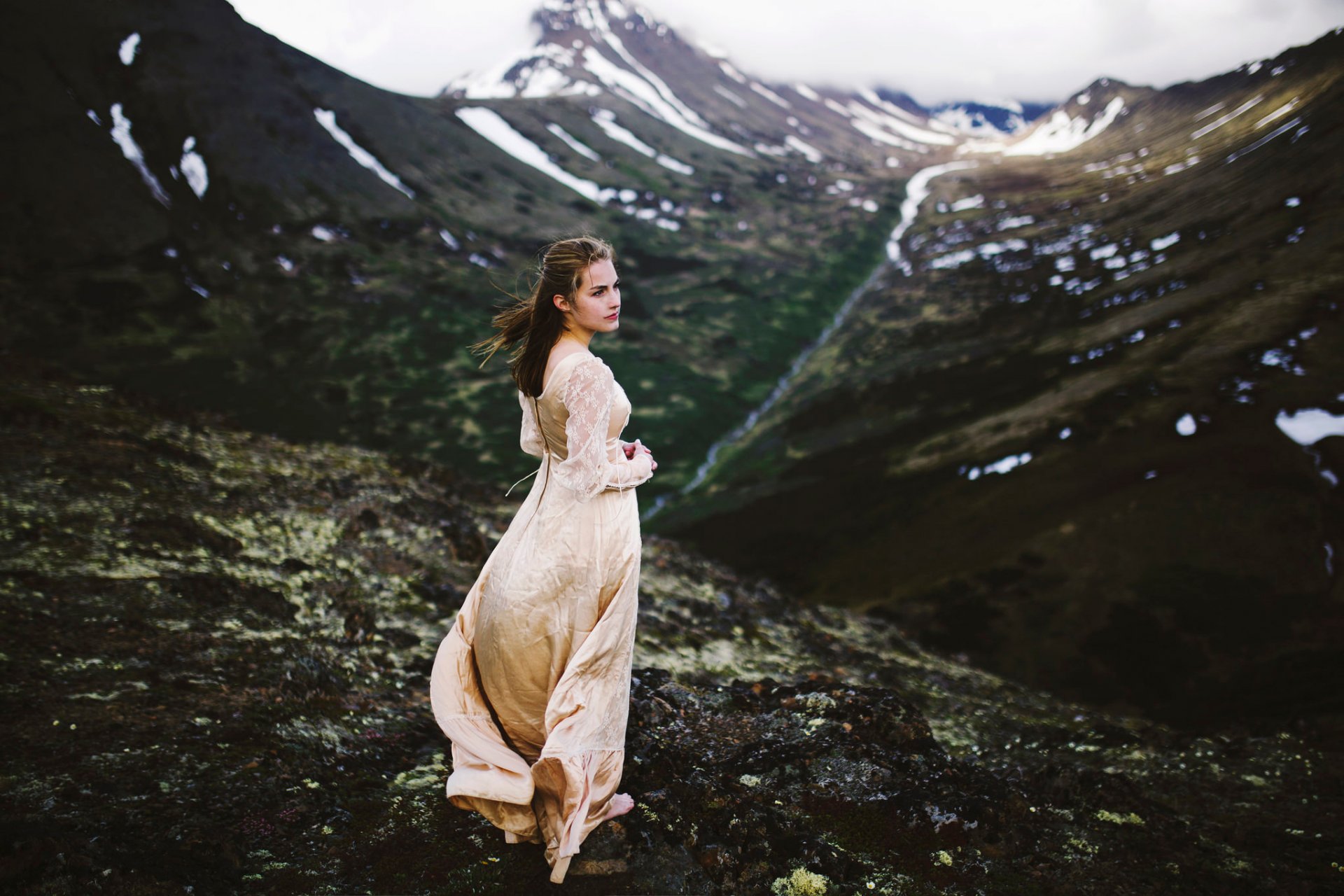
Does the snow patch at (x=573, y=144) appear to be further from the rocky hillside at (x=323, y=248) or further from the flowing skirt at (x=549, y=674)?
the flowing skirt at (x=549, y=674)

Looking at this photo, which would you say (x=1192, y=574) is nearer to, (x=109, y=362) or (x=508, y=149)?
(x=109, y=362)

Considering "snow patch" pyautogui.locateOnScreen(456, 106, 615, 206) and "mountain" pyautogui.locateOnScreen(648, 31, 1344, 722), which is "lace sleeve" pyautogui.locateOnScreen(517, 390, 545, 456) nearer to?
"mountain" pyautogui.locateOnScreen(648, 31, 1344, 722)

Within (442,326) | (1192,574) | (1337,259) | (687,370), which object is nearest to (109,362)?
(442,326)

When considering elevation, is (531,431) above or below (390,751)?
above

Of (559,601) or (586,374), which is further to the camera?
(559,601)

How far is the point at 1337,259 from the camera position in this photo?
52.5m

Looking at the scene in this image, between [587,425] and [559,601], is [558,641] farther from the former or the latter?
[587,425]

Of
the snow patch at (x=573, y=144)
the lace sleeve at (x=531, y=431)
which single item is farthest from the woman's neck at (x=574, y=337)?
the snow patch at (x=573, y=144)

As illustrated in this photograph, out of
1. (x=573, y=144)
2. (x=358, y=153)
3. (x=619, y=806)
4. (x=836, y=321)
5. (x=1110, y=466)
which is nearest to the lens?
(x=619, y=806)

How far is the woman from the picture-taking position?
6.57m

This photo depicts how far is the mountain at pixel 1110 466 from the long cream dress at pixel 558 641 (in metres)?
23.0

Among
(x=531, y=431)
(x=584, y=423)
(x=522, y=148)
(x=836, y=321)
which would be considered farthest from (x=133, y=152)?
(x=584, y=423)

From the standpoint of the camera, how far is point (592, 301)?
6621mm

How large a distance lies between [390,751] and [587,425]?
568cm
